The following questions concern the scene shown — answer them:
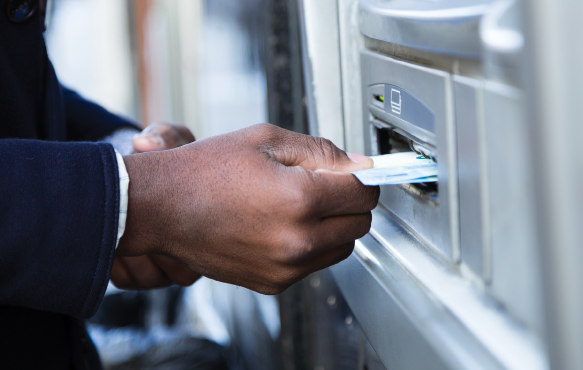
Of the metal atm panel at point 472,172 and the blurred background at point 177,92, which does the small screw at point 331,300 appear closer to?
the blurred background at point 177,92

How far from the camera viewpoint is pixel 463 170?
56 centimetres

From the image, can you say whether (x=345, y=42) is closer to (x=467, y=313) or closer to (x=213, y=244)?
(x=213, y=244)

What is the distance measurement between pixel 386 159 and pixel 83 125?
914mm

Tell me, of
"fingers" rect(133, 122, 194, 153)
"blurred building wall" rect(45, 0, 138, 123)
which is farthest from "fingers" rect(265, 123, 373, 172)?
"blurred building wall" rect(45, 0, 138, 123)

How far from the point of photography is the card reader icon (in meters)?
0.74

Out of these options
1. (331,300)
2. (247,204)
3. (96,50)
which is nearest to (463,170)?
(247,204)

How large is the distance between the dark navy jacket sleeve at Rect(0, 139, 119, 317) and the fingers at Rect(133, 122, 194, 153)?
0.47m

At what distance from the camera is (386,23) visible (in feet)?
2.40

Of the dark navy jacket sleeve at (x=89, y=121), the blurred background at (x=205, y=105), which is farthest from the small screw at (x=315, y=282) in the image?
the dark navy jacket sleeve at (x=89, y=121)

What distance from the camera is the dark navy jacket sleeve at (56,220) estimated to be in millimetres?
635

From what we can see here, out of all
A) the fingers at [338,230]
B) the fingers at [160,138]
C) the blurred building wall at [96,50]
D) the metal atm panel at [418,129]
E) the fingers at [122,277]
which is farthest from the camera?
the blurred building wall at [96,50]

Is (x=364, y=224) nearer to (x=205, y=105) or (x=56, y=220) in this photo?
(x=56, y=220)

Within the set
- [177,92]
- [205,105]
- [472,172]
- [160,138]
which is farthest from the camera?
[177,92]

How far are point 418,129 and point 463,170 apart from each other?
0.45 feet
